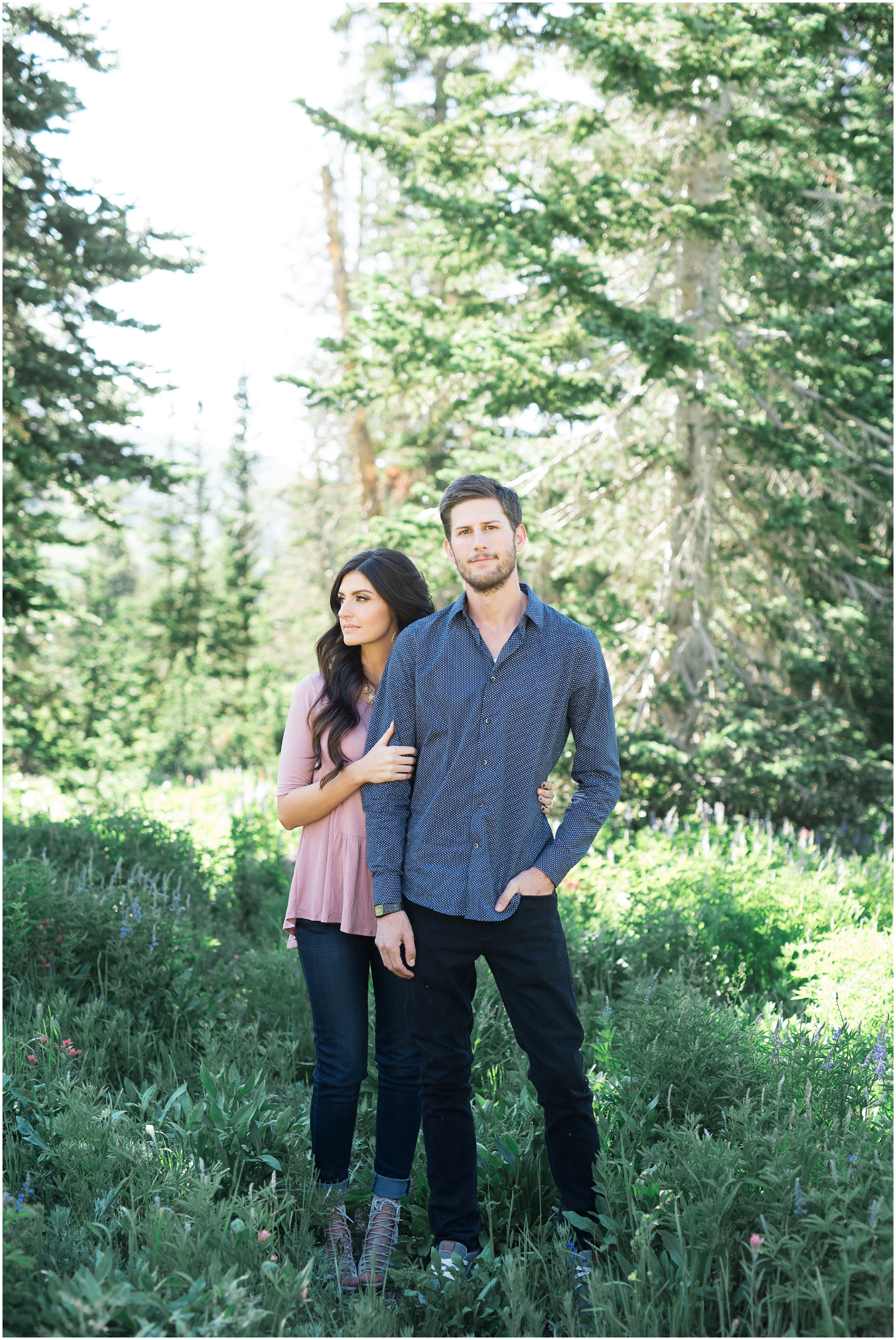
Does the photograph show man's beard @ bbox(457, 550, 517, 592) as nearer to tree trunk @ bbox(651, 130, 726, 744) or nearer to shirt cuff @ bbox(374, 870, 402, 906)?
shirt cuff @ bbox(374, 870, 402, 906)

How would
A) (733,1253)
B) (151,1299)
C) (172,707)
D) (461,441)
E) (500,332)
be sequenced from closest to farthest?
(151,1299)
(733,1253)
(500,332)
(461,441)
(172,707)

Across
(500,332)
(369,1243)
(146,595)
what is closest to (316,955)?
(369,1243)

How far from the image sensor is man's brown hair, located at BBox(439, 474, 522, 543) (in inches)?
114

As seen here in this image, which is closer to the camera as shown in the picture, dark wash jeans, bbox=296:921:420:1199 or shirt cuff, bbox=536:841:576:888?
shirt cuff, bbox=536:841:576:888

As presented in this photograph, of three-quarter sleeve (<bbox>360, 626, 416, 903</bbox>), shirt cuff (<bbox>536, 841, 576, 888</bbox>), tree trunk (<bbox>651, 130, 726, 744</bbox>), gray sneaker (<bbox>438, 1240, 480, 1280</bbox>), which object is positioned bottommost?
gray sneaker (<bbox>438, 1240, 480, 1280</bbox>)

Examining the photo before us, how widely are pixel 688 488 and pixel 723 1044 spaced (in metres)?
7.29

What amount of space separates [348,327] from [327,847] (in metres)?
15.2

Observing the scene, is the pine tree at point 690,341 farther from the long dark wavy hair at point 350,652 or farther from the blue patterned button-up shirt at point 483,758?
the blue patterned button-up shirt at point 483,758

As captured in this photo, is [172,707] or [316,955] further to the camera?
[172,707]

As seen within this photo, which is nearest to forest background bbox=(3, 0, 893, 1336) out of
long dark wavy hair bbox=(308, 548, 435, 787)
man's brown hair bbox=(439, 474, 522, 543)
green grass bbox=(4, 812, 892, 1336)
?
green grass bbox=(4, 812, 892, 1336)

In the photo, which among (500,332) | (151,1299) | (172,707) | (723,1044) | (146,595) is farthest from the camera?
(146,595)

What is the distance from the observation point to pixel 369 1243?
3002 mm

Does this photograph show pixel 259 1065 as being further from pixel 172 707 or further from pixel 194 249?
pixel 172 707

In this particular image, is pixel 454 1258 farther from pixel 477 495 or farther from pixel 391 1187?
pixel 477 495
